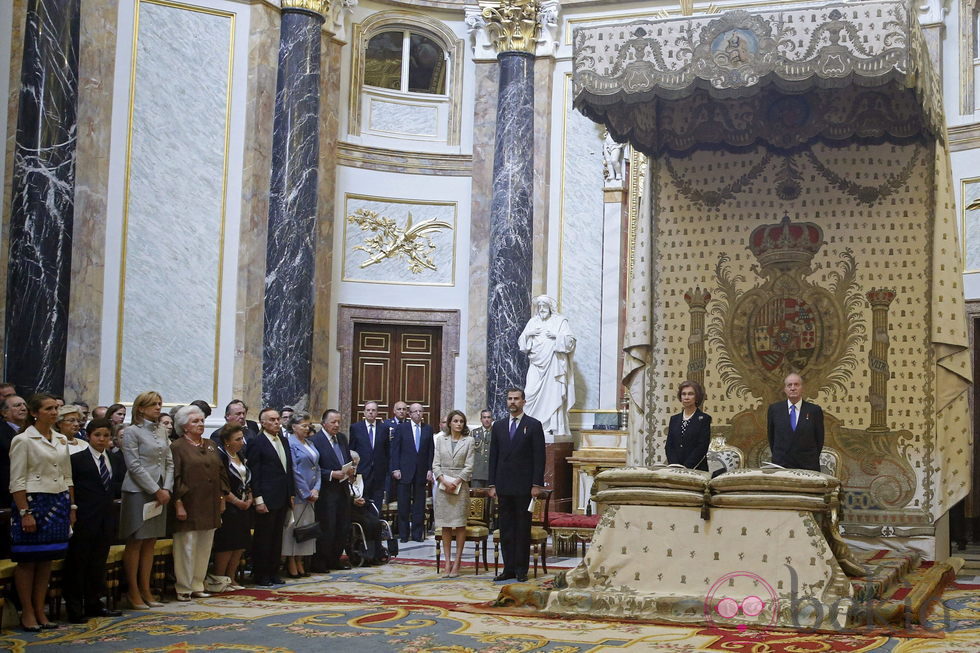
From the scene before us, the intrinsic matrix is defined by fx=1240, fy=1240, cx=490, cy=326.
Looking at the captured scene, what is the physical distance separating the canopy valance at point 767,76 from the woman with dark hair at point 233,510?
3603mm

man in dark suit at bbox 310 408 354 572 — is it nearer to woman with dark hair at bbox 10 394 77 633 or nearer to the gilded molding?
woman with dark hair at bbox 10 394 77 633

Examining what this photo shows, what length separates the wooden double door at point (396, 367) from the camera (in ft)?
52.6

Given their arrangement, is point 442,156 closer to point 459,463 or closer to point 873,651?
point 459,463

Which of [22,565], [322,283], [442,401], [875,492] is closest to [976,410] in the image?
[875,492]

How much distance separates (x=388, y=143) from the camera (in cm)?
1625

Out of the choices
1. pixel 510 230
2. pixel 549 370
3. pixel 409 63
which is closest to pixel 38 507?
pixel 549 370

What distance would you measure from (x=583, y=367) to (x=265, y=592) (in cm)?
726

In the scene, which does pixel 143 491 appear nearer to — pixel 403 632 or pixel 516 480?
pixel 403 632

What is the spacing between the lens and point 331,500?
10.5 metres

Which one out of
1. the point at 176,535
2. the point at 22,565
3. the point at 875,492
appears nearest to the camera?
the point at 22,565

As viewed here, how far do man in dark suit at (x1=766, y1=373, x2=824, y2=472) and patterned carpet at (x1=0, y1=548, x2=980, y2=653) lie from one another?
134 cm

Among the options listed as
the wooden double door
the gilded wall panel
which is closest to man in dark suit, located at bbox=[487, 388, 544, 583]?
the gilded wall panel

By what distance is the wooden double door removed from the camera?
1605 centimetres

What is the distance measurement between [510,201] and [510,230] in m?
0.37
